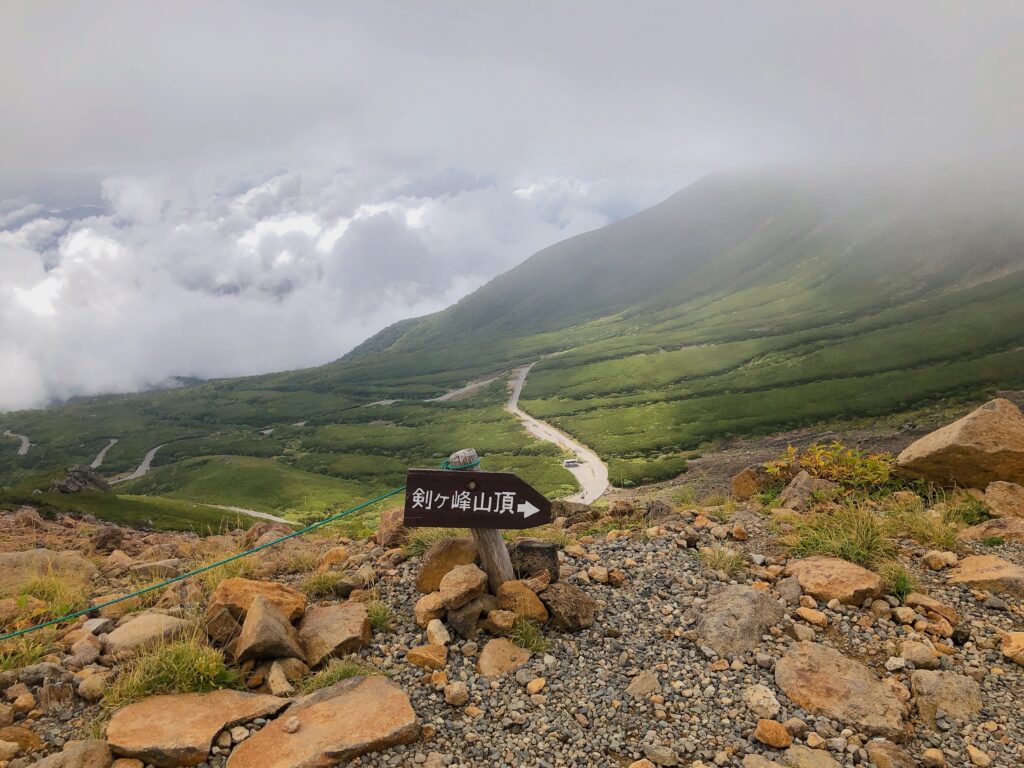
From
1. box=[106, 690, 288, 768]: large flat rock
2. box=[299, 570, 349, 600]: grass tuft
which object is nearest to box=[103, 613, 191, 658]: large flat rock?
box=[106, 690, 288, 768]: large flat rock

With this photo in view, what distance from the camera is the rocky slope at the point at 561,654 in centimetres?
640

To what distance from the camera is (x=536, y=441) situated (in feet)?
347

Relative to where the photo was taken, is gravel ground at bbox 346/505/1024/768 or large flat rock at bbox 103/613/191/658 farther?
large flat rock at bbox 103/613/191/658

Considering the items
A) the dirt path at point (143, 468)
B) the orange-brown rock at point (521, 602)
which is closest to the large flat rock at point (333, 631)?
the orange-brown rock at point (521, 602)

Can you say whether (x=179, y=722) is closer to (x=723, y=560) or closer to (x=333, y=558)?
(x=333, y=558)

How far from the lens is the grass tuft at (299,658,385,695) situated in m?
7.52

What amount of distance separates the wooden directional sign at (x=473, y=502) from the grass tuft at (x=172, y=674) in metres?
3.13

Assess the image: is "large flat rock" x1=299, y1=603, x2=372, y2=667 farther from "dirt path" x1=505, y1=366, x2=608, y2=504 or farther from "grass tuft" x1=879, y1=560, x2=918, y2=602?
"dirt path" x1=505, y1=366, x2=608, y2=504

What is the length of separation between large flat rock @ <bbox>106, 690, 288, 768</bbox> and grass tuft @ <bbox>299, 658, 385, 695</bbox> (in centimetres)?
47

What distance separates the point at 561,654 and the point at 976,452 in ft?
37.0

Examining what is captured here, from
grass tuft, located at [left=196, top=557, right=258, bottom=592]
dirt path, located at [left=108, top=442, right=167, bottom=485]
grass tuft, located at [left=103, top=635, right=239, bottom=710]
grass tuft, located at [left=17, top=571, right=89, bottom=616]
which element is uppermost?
grass tuft, located at [left=17, top=571, right=89, bottom=616]

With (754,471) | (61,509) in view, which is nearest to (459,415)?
(61,509)

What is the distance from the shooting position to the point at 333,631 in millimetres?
8547

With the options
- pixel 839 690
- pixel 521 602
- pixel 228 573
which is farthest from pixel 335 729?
pixel 839 690
